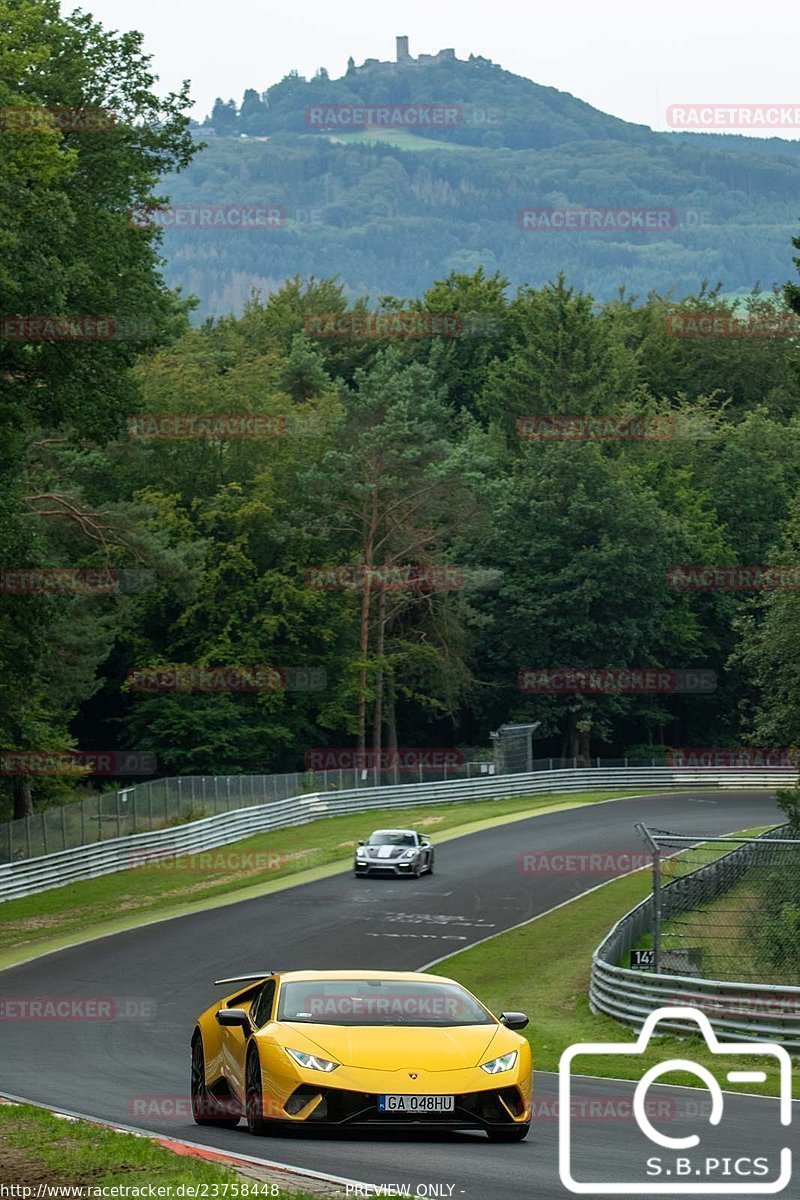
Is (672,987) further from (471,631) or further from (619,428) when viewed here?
(619,428)

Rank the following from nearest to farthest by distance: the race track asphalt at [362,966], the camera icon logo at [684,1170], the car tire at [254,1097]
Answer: the camera icon logo at [684,1170], the race track asphalt at [362,966], the car tire at [254,1097]

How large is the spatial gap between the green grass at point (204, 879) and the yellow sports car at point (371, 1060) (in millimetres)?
21712

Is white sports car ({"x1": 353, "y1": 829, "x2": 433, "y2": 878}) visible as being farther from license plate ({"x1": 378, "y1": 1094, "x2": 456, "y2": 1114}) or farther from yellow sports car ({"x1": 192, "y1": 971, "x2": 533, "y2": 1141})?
license plate ({"x1": 378, "y1": 1094, "x2": 456, "y2": 1114})

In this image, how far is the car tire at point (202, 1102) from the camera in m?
13.1

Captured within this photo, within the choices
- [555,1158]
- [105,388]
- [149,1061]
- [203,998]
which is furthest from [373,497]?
[555,1158]

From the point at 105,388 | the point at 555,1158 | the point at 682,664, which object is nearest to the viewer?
the point at 555,1158

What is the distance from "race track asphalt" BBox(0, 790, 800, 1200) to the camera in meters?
11.4

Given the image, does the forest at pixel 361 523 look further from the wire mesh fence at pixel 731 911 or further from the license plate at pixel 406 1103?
the license plate at pixel 406 1103

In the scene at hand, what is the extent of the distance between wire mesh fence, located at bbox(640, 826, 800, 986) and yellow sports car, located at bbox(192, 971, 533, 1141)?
928 cm

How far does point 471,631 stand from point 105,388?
49.9 metres

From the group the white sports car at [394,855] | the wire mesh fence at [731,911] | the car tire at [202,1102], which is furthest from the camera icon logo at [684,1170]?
the white sports car at [394,855]

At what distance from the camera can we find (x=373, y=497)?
7731 centimetres

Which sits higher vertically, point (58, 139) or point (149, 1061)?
point (58, 139)

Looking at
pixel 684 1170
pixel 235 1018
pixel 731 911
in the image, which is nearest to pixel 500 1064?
pixel 684 1170
